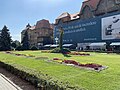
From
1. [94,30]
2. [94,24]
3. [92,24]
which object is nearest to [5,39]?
[92,24]

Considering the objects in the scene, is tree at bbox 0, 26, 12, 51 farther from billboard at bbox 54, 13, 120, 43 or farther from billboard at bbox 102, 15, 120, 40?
billboard at bbox 102, 15, 120, 40

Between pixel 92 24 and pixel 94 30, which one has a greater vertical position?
pixel 92 24

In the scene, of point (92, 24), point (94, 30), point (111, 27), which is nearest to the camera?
point (111, 27)

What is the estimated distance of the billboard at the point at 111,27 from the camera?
55.3 m

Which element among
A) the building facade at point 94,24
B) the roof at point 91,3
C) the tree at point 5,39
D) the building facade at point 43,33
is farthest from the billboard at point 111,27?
the building facade at point 43,33

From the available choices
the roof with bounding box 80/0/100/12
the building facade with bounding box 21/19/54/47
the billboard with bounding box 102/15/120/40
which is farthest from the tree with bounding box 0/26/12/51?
the billboard with bounding box 102/15/120/40

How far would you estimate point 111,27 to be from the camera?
56906mm

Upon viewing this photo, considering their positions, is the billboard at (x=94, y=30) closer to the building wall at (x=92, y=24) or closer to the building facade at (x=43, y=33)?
the building wall at (x=92, y=24)

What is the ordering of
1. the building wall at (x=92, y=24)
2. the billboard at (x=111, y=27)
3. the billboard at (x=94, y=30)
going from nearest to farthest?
the billboard at (x=111, y=27) < the billboard at (x=94, y=30) < the building wall at (x=92, y=24)

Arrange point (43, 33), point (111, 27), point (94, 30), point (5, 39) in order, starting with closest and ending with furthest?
point (111, 27), point (94, 30), point (5, 39), point (43, 33)

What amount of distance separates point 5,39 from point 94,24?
33257mm

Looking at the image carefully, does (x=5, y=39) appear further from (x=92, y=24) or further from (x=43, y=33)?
(x=92, y=24)

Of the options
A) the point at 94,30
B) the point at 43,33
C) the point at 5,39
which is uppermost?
the point at 43,33

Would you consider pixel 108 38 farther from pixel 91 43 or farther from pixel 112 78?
pixel 112 78
